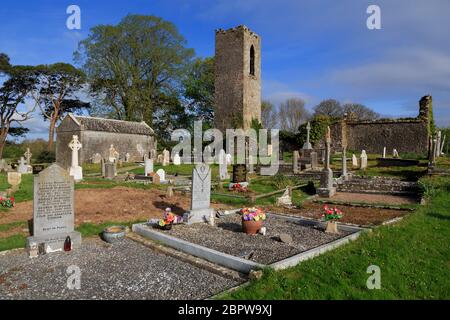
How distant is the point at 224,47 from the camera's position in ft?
122

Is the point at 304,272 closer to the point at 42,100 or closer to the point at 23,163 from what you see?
the point at 23,163

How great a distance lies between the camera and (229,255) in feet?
19.0

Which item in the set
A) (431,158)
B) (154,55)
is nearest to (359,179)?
(431,158)

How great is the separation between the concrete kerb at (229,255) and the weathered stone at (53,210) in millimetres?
1652

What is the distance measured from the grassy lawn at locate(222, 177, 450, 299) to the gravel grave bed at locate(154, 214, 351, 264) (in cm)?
77

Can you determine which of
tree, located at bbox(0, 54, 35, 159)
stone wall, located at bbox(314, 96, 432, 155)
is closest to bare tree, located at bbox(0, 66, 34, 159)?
tree, located at bbox(0, 54, 35, 159)

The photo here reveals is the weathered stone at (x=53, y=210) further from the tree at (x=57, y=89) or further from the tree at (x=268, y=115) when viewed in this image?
→ the tree at (x=268, y=115)

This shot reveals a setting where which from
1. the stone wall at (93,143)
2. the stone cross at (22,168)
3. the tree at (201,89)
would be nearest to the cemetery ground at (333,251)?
the stone cross at (22,168)

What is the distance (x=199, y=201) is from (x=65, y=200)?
11.6 feet

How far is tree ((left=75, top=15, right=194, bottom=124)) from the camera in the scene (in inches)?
1539

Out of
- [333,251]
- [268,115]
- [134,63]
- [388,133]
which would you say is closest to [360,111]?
[268,115]

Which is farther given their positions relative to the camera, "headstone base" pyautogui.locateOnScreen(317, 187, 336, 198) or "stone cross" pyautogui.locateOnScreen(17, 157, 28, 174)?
"stone cross" pyautogui.locateOnScreen(17, 157, 28, 174)

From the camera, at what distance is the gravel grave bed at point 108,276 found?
14.9ft

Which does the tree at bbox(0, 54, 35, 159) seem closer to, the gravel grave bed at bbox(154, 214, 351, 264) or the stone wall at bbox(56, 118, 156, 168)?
the stone wall at bbox(56, 118, 156, 168)
